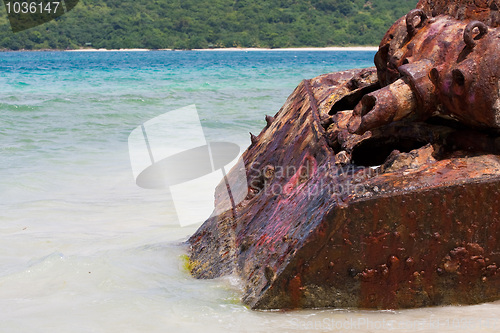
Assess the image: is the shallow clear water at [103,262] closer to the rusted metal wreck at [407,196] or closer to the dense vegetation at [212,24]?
the rusted metal wreck at [407,196]

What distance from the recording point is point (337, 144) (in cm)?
205

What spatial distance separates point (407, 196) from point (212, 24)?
75730 millimetres

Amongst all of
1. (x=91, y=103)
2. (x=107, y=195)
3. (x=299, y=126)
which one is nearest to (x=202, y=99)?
(x=91, y=103)

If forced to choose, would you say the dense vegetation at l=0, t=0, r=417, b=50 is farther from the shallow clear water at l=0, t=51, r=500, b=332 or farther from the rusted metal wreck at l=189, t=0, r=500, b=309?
the rusted metal wreck at l=189, t=0, r=500, b=309

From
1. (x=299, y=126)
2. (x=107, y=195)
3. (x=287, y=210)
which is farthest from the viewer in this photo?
(x=107, y=195)

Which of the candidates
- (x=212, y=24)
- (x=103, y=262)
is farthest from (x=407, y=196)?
(x=212, y=24)

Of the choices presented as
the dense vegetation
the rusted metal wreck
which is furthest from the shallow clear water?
the dense vegetation

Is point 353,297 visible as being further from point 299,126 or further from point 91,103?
point 91,103

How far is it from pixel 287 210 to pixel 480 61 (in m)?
0.72

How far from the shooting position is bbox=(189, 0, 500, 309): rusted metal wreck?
1645 millimetres

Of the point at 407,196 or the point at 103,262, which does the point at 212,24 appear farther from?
the point at 407,196

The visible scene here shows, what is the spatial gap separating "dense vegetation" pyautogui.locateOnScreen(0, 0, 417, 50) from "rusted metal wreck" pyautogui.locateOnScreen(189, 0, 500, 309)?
70.7 metres

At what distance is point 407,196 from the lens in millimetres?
1646

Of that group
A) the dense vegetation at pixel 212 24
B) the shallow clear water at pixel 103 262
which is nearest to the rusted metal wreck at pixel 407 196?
the shallow clear water at pixel 103 262
